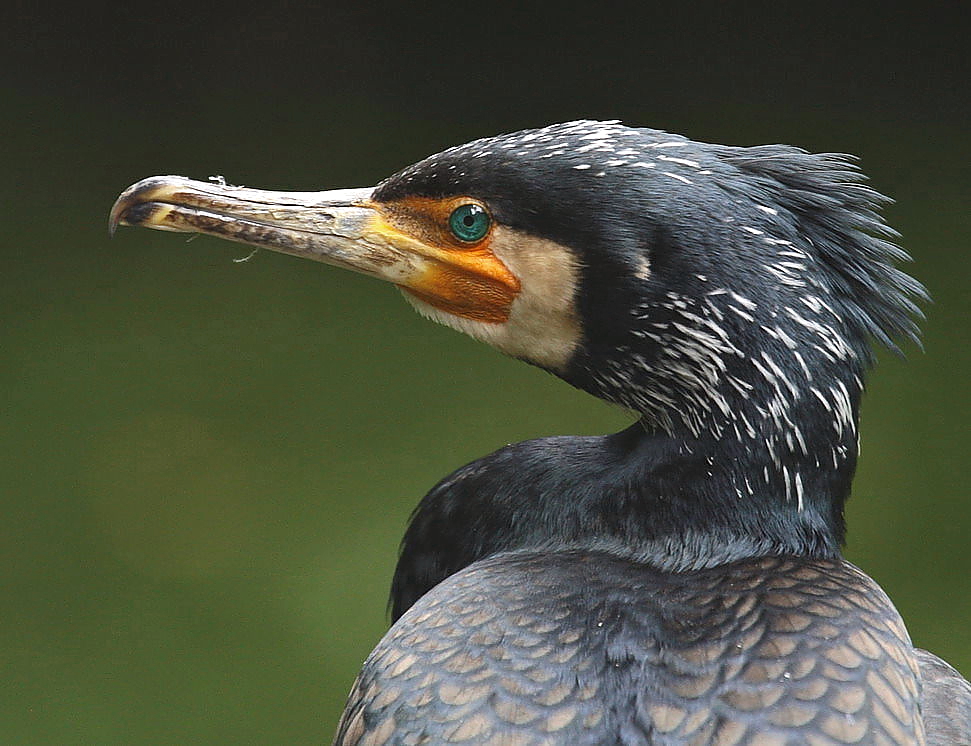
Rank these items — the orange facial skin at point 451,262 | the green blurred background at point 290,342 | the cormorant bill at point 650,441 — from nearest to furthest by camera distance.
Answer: the cormorant bill at point 650,441, the orange facial skin at point 451,262, the green blurred background at point 290,342

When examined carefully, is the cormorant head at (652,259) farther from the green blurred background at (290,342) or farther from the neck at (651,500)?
the green blurred background at (290,342)

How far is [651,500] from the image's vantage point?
4.68 feet

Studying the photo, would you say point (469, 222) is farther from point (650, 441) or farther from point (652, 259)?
point (650, 441)

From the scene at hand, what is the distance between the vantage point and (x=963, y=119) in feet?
→ 14.7

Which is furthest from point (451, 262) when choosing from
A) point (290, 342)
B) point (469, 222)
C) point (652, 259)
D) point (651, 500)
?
point (290, 342)

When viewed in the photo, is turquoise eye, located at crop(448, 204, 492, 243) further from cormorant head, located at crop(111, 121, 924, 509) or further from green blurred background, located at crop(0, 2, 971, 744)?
green blurred background, located at crop(0, 2, 971, 744)

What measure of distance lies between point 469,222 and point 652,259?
0.21 meters

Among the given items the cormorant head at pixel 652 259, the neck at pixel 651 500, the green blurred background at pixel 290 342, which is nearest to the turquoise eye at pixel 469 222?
the cormorant head at pixel 652 259

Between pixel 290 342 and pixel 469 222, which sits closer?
pixel 469 222

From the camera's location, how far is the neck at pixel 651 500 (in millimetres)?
1385

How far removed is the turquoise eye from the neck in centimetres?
28

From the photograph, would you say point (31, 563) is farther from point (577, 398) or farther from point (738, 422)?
point (738, 422)

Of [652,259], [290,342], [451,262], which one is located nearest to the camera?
[652,259]

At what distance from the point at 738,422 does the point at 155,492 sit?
2.24 meters
